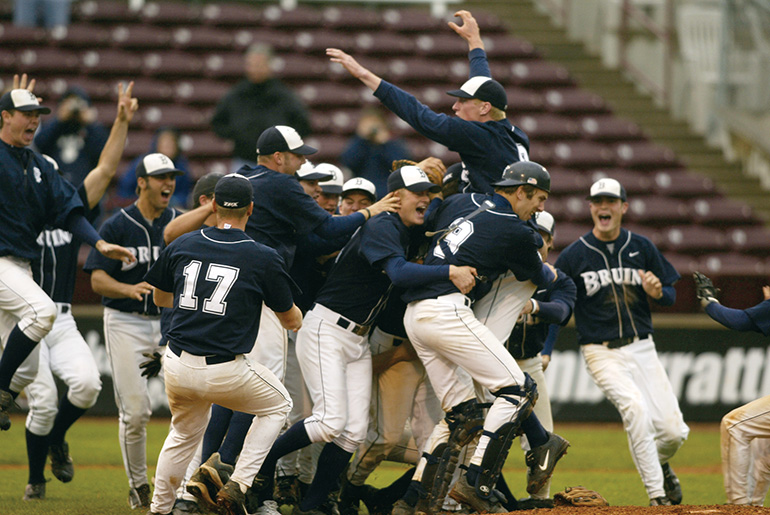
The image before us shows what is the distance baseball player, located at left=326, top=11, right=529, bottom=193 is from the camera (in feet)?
20.0

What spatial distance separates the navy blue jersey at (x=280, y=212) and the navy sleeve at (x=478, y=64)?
151cm

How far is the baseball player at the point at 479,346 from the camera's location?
18.9 feet

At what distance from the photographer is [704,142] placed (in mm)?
16047

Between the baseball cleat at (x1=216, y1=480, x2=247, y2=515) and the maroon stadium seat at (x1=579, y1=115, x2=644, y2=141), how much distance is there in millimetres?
10909

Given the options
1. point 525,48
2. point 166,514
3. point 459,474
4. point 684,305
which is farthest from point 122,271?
point 525,48

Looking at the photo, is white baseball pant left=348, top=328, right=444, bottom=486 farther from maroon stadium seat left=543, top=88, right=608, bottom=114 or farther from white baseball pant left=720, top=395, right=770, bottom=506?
maroon stadium seat left=543, top=88, right=608, bottom=114

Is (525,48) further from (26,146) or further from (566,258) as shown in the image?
(26,146)

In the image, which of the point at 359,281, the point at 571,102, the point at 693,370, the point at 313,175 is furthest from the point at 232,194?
the point at 571,102

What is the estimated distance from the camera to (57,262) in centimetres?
727

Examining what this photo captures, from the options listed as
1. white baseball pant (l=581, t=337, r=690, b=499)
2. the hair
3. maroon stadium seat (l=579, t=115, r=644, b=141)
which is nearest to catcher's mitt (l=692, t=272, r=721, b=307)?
white baseball pant (l=581, t=337, r=690, b=499)

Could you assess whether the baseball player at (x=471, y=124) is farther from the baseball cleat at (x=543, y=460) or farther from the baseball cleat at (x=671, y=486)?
the baseball cleat at (x=671, y=486)

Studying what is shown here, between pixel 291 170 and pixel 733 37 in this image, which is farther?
pixel 733 37

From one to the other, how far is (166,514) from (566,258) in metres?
3.63

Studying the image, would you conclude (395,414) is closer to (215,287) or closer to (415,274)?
(415,274)
